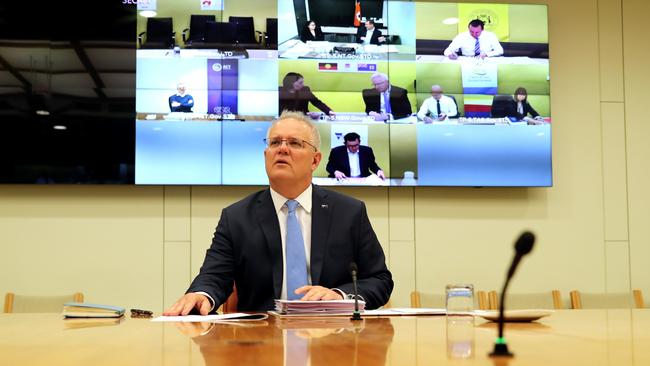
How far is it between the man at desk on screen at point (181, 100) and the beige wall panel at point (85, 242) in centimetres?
63

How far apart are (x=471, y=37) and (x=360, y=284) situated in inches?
123

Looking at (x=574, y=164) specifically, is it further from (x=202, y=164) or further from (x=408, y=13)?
(x=202, y=164)

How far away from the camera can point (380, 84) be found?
19.3 ft

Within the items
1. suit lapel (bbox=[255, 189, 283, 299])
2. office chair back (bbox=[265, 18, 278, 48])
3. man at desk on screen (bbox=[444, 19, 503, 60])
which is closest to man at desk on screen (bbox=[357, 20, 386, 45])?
man at desk on screen (bbox=[444, 19, 503, 60])

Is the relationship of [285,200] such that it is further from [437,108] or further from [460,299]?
[437,108]

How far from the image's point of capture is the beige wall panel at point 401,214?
19.7ft

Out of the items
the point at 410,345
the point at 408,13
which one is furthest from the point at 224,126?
the point at 410,345

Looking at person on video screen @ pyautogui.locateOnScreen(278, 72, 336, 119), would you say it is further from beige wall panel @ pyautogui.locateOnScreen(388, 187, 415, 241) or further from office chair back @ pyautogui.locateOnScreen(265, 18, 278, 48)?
beige wall panel @ pyautogui.locateOnScreen(388, 187, 415, 241)

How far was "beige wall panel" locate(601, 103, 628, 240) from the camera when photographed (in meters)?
6.24

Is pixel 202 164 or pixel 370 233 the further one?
pixel 202 164

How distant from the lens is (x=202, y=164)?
5672 mm

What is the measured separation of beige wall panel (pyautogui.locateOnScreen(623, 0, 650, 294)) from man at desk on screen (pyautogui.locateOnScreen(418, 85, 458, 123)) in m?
1.54

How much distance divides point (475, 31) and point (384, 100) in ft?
2.99

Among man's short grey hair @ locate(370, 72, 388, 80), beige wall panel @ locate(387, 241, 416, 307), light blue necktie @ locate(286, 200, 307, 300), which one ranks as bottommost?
beige wall panel @ locate(387, 241, 416, 307)
